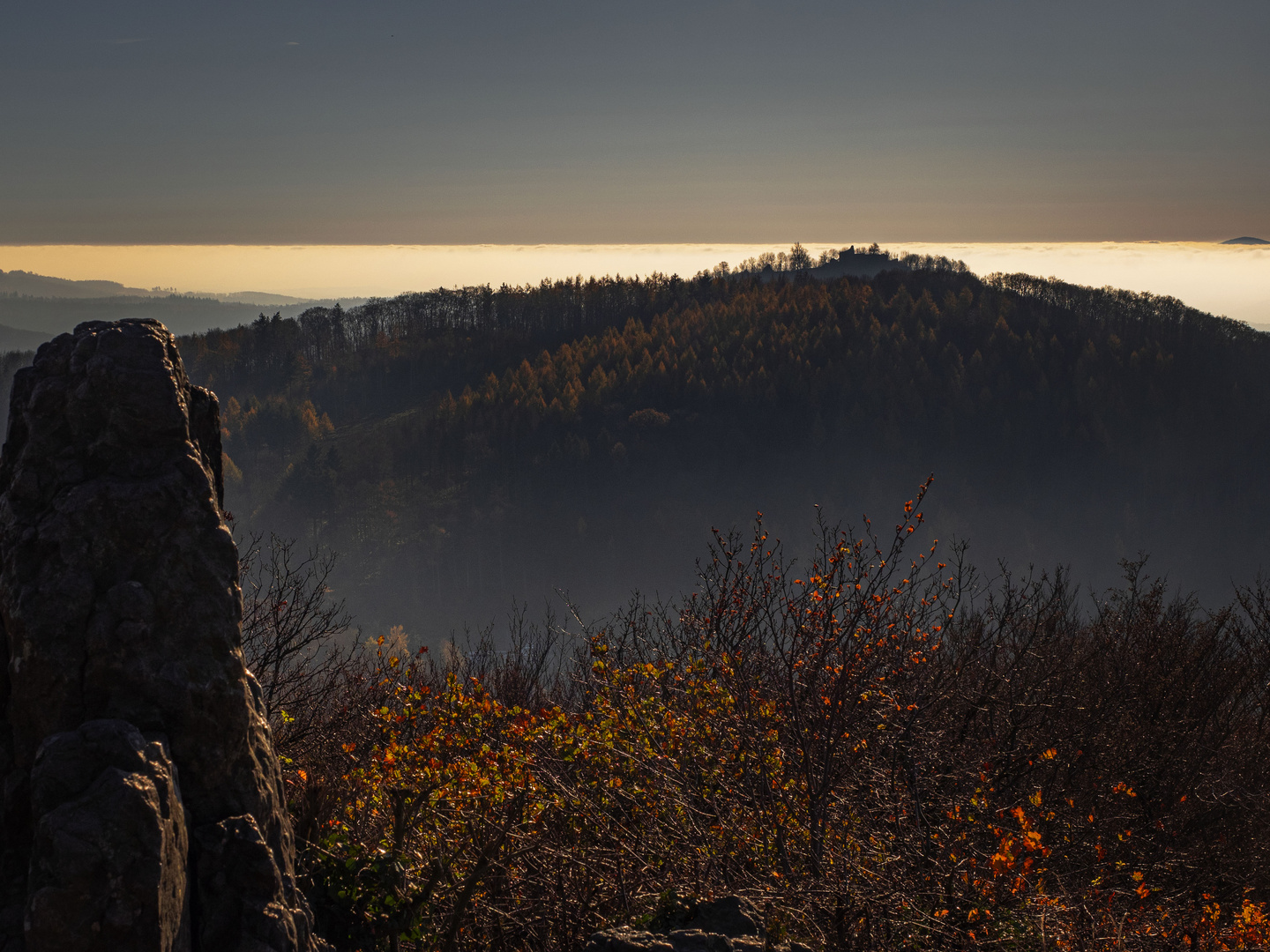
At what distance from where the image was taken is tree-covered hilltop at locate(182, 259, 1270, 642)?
168m

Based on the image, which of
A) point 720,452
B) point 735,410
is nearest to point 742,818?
point 720,452

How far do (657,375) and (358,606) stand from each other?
83169mm

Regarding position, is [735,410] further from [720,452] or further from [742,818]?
[742,818]

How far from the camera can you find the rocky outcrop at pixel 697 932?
22.9 ft

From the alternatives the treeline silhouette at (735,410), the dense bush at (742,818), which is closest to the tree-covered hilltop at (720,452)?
the treeline silhouette at (735,410)

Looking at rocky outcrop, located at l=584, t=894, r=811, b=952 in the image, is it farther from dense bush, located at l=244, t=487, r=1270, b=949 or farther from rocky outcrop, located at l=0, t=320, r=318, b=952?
rocky outcrop, located at l=0, t=320, r=318, b=952

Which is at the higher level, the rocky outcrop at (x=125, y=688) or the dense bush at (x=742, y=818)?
the rocky outcrop at (x=125, y=688)

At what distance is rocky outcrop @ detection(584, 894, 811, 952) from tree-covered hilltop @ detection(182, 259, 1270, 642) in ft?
510

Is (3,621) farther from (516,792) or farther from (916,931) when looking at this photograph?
(916,931)

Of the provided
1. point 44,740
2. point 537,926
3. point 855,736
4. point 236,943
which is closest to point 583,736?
point 537,926

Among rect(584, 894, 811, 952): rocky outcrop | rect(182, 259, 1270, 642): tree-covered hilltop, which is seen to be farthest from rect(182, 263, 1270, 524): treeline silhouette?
rect(584, 894, 811, 952): rocky outcrop

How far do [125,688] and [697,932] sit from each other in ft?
16.3

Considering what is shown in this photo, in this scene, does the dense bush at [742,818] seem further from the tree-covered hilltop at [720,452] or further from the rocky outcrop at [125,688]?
the tree-covered hilltop at [720,452]

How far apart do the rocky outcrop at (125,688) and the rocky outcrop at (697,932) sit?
2525 mm
